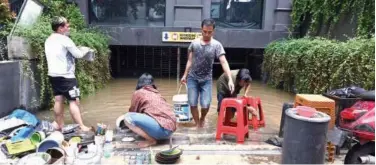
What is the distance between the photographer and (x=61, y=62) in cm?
439

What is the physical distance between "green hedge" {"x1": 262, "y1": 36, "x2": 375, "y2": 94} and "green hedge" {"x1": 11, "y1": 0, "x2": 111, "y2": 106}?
4.90m

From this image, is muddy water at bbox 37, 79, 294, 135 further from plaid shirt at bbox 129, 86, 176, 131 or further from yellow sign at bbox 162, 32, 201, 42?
yellow sign at bbox 162, 32, 201, 42

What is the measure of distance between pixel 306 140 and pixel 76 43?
571cm

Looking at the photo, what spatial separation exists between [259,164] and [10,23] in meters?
4.72

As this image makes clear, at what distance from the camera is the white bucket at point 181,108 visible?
522cm

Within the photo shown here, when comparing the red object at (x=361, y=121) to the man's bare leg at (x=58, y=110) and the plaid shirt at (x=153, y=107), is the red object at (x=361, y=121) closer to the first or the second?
the plaid shirt at (x=153, y=107)

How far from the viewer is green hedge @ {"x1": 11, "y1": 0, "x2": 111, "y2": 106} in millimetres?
5461

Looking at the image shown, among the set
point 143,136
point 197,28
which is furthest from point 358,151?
point 197,28

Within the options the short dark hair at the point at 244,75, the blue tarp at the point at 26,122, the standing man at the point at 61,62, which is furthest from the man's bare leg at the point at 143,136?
the short dark hair at the point at 244,75

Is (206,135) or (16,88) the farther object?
(16,88)

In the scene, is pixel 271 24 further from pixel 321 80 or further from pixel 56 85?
pixel 56 85

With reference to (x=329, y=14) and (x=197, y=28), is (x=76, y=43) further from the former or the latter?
(x=329, y=14)

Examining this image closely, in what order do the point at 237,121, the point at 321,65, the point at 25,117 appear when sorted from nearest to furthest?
1. the point at 237,121
2. the point at 25,117
3. the point at 321,65

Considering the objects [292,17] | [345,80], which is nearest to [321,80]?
[345,80]
